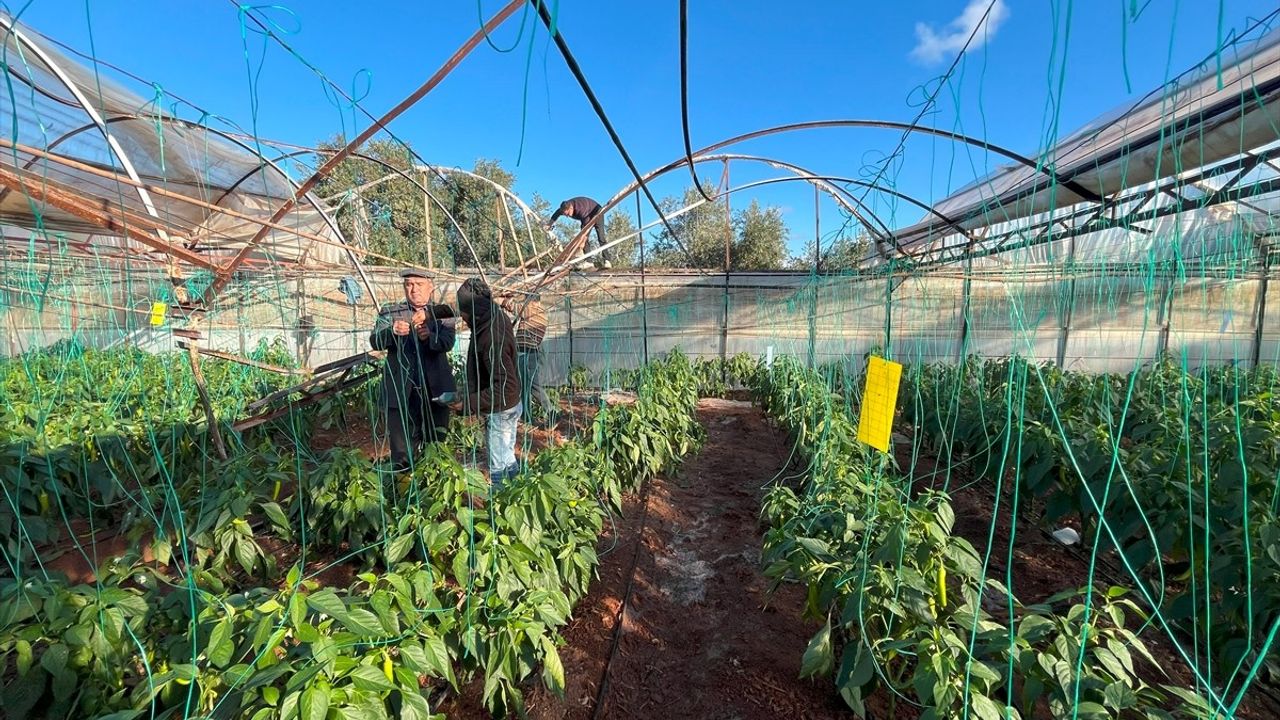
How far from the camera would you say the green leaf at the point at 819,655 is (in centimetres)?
169

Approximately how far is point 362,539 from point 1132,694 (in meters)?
2.72

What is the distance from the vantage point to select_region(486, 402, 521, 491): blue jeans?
3342 mm

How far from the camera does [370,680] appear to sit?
1.12 m

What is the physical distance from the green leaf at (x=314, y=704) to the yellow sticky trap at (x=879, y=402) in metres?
1.74

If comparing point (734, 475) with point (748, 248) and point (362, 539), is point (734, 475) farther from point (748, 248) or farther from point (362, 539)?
point (748, 248)

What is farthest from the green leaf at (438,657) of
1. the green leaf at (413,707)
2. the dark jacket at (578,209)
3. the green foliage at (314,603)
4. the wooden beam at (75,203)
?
the dark jacket at (578,209)

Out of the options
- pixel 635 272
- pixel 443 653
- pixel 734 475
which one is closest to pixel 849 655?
pixel 443 653

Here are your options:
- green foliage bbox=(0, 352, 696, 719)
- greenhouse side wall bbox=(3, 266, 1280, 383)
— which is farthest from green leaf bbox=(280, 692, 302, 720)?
greenhouse side wall bbox=(3, 266, 1280, 383)

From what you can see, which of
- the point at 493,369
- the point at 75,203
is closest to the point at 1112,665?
the point at 493,369

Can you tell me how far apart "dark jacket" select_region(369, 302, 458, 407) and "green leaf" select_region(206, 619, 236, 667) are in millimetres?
2162

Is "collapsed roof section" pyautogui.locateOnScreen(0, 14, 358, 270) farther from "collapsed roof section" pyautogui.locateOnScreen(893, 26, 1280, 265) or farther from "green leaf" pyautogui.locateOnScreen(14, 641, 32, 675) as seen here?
"collapsed roof section" pyautogui.locateOnScreen(893, 26, 1280, 265)

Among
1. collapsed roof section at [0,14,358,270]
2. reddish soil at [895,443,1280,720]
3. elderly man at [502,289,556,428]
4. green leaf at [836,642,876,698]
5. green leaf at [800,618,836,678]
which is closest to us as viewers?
green leaf at [836,642,876,698]

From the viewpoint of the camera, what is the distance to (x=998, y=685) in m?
1.35

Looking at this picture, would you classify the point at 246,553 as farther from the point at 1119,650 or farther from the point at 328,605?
the point at 1119,650
